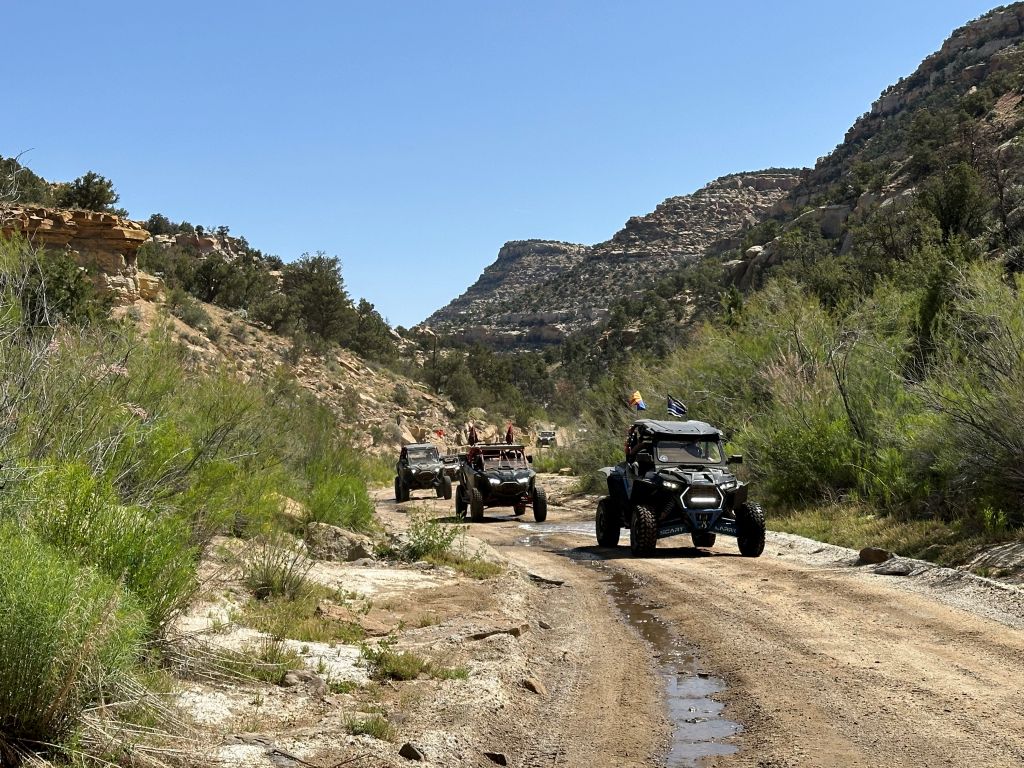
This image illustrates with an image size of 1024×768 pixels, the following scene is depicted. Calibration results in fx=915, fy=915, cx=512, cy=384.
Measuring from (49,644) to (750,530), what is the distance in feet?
38.9

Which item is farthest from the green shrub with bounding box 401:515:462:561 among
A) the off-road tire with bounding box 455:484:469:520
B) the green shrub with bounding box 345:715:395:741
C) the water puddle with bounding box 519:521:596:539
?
the off-road tire with bounding box 455:484:469:520

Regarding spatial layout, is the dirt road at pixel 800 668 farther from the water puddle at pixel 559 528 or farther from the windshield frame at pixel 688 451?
the water puddle at pixel 559 528

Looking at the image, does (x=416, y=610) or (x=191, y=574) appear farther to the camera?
(x=416, y=610)

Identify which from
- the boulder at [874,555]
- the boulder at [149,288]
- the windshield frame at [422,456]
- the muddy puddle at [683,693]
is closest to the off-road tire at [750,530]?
the boulder at [874,555]

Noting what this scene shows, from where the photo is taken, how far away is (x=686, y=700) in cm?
689

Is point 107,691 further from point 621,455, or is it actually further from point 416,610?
point 621,455

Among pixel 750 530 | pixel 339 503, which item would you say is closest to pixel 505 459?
pixel 339 503

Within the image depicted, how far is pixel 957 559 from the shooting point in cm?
1213

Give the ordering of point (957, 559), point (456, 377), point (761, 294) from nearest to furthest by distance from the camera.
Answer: point (957, 559), point (761, 294), point (456, 377)

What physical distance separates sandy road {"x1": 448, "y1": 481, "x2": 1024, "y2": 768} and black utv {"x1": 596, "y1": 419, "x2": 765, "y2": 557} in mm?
1165

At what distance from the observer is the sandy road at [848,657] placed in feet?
18.3

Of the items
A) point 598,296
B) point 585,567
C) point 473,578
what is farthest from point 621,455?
point 598,296

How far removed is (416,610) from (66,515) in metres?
4.93

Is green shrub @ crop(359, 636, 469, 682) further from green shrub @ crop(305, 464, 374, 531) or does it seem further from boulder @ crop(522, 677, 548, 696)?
green shrub @ crop(305, 464, 374, 531)
